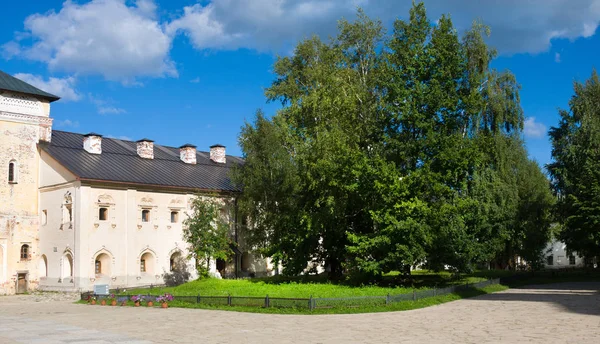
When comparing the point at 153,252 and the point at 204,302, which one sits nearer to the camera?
the point at 204,302

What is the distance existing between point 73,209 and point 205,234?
8487 millimetres

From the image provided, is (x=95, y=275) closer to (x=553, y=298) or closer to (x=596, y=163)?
(x=553, y=298)

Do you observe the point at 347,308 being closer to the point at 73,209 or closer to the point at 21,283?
the point at 73,209

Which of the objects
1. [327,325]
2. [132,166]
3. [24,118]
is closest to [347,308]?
[327,325]

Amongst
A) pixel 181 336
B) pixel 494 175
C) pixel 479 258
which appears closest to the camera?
pixel 181 336

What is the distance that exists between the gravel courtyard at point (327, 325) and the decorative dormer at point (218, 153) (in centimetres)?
2779

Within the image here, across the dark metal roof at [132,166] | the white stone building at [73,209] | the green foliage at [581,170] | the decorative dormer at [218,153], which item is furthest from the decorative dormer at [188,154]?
the green foliage at [581,170]

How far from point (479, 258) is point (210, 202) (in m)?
17.7

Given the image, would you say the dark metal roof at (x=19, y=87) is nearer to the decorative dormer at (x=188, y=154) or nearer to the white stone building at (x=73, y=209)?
the white stone building at (x=73, y=209)

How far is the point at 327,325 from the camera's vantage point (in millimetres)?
17766

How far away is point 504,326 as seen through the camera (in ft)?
55.3

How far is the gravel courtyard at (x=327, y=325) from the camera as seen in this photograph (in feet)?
49.7

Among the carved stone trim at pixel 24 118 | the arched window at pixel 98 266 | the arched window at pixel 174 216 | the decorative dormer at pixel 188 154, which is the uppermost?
the carved stone trim at pixel 24 118

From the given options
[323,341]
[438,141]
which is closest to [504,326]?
[323,341]
